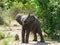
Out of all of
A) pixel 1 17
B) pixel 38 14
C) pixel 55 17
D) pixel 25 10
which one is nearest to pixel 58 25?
pixel 55 17

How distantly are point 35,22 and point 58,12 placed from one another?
1.70 metres

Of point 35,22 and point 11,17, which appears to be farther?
point 11,17

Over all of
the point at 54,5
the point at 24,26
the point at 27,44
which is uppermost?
the point at 54,5

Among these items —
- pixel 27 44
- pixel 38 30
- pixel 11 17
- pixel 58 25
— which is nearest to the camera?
pixel 27 44

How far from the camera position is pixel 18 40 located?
9.01 m

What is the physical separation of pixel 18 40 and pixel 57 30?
195cm

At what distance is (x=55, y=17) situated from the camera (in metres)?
9.66

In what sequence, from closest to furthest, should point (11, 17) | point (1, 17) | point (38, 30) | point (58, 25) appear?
point (38, 30) → point (58, 25) → point (1, 17) → point (11, 17)

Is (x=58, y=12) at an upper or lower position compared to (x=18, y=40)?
upper

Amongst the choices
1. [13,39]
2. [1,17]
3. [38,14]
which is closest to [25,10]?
[1,17]

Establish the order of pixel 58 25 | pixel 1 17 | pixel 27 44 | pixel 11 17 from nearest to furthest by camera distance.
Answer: pixel 27 44
pixel 58 25
pixel 1 17
pixel 11 17

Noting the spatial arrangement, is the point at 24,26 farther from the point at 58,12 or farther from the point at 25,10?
the point at 25,10

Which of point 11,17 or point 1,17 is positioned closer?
point 1,17

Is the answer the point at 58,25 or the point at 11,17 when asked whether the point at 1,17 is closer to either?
the point at 11,17
